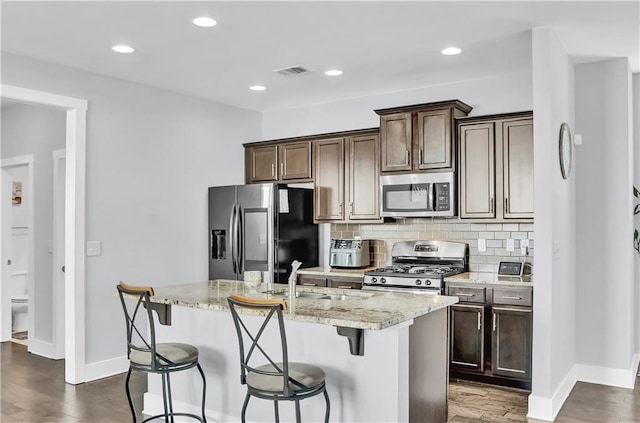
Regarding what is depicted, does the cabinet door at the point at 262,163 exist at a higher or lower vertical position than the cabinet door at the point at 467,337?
higher

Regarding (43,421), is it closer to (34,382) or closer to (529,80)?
(34,382)

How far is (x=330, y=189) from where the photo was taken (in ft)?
19.0

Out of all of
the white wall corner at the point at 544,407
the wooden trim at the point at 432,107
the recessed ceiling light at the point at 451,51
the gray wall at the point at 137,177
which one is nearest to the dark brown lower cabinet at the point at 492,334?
the white wall corner at the point at 544,407

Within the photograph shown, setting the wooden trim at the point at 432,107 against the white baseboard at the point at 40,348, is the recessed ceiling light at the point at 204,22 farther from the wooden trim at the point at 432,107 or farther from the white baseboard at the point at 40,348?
the white baseboard at the point at 40,348

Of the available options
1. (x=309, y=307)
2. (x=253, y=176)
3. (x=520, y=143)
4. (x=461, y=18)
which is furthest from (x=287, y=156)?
(x=309, y=307)

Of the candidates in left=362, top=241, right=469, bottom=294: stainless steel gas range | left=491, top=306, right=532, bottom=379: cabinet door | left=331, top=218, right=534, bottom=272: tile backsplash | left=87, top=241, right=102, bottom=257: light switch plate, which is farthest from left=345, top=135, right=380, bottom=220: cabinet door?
left=87, top=241, right=102, bottom=257: light switch plate

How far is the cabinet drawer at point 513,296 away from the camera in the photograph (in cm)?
430

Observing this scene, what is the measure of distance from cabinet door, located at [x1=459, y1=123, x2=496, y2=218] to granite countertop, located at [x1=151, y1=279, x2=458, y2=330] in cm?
173

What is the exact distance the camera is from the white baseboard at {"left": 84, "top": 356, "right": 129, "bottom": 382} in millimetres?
4718

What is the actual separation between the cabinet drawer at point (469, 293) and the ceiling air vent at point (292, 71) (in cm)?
227

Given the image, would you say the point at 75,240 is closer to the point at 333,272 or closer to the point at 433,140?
the point at 333,272

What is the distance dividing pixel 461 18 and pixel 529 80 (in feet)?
5.49

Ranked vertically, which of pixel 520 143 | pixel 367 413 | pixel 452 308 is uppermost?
pixel 520 143

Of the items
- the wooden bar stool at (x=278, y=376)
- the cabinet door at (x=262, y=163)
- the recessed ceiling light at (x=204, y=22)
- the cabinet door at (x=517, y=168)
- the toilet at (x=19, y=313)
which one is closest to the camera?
the wooden bar stool at (x=278, y=376)
